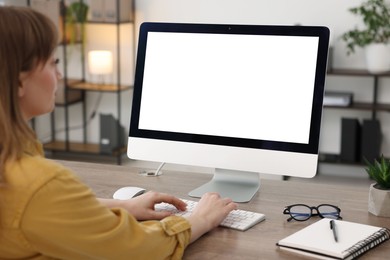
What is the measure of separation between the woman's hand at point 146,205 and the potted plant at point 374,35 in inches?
113

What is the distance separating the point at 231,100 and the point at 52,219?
0.78 metres

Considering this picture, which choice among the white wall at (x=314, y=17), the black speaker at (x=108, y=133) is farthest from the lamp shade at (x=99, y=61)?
the white wall at (x=314, y=17)

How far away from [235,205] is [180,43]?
0.50 meters

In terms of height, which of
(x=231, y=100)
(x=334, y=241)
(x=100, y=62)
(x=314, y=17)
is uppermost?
(x=314, y=17)

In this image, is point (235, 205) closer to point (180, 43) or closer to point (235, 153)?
point (235, 153)

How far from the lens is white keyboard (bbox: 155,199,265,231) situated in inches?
58.7

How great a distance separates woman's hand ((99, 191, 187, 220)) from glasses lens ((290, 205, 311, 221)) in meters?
0.26

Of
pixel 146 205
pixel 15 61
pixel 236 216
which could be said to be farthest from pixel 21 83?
pixel 236 216

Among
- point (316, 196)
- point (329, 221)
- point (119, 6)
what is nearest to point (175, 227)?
point (329, 221)

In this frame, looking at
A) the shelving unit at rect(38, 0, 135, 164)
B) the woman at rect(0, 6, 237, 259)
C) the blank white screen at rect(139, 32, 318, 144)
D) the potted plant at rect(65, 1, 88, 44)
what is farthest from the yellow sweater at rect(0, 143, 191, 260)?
the potted plant at rect(65, 1, 88, 44)

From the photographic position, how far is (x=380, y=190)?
5.12ft

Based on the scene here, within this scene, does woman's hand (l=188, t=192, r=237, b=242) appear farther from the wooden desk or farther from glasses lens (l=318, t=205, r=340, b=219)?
glasses lens (l=318, t=205, r=340, b=219)

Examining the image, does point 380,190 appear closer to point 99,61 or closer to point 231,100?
point 231,100

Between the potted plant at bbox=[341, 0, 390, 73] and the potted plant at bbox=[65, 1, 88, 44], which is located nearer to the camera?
the potted plant at bbox=[341, 0, 390, 73]
